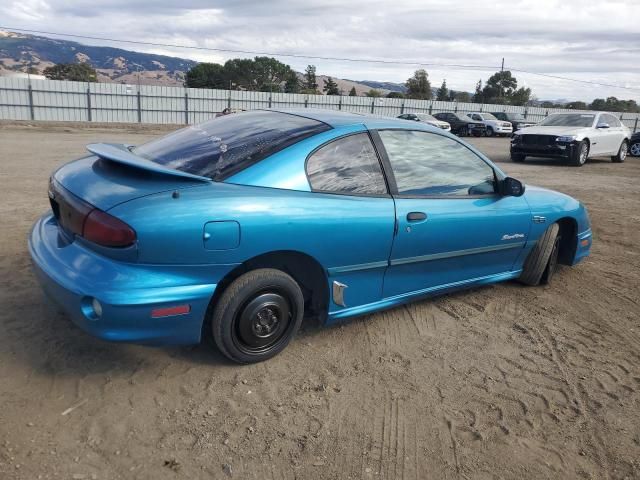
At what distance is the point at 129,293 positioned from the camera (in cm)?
252

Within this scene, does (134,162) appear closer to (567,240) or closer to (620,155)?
(567,240)

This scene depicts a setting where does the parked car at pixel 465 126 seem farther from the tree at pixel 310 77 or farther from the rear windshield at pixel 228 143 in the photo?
the tree at pixel 310 77

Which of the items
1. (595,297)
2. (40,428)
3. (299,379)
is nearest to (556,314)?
(595,297)

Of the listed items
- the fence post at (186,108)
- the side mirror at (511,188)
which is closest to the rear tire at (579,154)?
the side mirror at (511,188)

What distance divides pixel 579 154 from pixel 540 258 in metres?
11.6

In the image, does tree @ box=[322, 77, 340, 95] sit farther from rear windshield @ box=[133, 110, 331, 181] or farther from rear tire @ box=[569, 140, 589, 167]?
rear windshield @ box=[133, 110, 331, 181]

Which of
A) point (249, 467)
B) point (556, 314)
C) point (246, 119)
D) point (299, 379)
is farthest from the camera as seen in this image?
point (556, 314)

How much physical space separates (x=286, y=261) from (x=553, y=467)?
1723mm

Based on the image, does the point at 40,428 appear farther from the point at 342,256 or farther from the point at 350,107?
the point at 350,107

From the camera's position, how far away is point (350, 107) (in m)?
36.7

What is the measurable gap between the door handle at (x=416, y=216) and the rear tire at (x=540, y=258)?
1.53m

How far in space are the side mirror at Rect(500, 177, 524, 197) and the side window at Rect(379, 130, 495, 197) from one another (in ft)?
0.25

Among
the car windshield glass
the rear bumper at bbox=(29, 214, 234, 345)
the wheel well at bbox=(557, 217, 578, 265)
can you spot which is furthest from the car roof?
the car windshield glass

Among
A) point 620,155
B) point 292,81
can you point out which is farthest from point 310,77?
point 620,155
